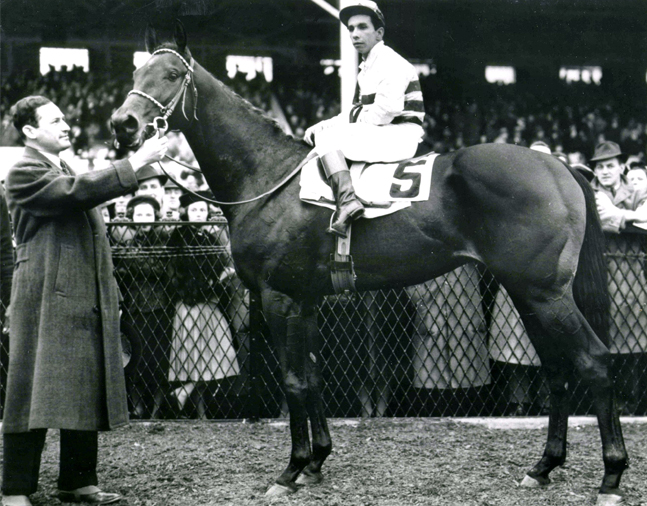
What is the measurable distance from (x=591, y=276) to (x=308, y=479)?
2013 millimetres

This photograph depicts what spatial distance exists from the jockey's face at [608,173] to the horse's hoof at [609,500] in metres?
3.26

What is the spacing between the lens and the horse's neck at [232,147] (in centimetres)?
458

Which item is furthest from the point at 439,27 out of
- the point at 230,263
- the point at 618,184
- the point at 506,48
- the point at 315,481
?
the point at 315,481

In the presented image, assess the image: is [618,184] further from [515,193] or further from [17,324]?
[17,324]

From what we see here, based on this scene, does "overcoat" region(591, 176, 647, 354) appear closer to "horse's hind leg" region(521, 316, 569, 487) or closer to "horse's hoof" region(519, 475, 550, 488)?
"horse's hind leg" region(521, 316, 569, 487)

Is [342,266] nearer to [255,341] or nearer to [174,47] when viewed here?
[174,47]

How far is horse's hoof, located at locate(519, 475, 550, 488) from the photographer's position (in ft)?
14.0

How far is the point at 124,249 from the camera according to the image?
19.1 feet

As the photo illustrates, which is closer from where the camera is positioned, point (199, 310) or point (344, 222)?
point (344, 222)

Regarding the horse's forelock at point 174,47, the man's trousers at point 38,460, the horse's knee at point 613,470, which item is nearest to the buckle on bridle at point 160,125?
the horse's forelock at point 174,47

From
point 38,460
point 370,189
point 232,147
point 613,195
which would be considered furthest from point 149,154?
point 613,195

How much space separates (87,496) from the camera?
4.06 meters

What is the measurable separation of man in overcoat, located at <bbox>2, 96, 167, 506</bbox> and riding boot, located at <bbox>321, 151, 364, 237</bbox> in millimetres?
926

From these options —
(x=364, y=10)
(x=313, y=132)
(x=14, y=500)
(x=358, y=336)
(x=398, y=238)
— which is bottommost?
(x=14, y=500)
